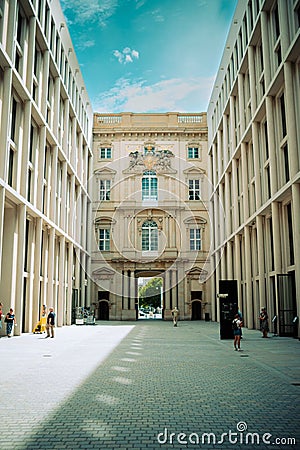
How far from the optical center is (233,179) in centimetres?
3628

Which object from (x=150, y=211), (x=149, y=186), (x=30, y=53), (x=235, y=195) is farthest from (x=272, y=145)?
(x=149, y=186)

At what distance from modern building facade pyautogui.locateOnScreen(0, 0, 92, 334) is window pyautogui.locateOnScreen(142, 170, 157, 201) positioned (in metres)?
8.25

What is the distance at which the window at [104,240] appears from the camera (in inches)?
1909

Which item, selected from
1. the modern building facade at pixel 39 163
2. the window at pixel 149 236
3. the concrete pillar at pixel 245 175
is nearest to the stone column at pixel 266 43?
the concrete pillar at pixel 245 175

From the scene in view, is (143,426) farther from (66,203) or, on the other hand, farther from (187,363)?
(66,203)

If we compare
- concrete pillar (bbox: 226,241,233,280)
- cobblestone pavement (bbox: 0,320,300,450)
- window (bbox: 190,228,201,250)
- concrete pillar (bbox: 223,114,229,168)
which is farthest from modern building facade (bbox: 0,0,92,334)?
concrete pillar (bbox: 226,241,233,280)

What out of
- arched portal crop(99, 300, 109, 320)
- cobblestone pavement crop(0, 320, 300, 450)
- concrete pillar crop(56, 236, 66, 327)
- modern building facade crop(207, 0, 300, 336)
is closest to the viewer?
cobblestone pavement crop(0, 320, 300, 450)

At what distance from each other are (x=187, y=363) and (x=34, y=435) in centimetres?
781

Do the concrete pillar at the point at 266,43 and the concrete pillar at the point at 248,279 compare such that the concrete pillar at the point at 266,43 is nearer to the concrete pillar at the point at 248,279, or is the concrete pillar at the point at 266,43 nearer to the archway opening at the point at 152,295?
the concrete pillar at the point at 248,279

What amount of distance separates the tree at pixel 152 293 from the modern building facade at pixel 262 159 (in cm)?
5689

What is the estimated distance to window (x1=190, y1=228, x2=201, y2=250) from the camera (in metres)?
48.2

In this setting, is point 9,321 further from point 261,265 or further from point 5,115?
point 261,265

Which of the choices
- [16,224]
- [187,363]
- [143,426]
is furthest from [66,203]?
[143,426]

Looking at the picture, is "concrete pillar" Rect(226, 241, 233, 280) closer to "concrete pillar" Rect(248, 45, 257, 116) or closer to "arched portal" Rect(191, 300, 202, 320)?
"arched portal" Rect(191, 300, 202, 320)
